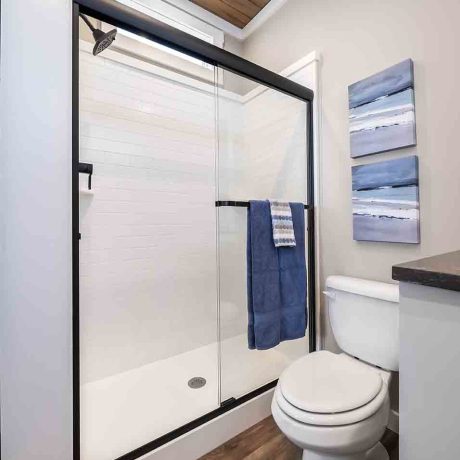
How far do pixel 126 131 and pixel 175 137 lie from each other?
0.34 metres

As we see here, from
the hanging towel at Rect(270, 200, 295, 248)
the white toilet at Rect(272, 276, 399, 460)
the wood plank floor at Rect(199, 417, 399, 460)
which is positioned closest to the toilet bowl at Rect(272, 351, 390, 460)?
the white toilet at Rect(272, 276, 399, 460)

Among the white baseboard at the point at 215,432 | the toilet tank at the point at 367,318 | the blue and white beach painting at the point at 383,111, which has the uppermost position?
the blue and white beach painting at the point at 383,111

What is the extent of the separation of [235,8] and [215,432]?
2681 millimetres

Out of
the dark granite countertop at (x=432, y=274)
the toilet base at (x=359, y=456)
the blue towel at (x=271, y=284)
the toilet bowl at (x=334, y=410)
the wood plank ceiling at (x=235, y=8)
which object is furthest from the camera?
the wood plank ceiling at (x=235, y=8)

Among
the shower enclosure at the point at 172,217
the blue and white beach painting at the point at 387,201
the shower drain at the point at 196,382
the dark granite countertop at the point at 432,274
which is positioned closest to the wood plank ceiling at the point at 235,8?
the shower enclosure at the point at 172,217

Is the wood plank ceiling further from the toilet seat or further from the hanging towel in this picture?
the toilet seat

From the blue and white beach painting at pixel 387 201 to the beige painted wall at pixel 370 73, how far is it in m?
0.04

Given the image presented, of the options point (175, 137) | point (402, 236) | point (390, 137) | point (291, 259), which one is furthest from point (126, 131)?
point (402, 236)

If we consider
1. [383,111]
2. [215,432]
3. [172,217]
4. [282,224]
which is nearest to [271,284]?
[282,224]

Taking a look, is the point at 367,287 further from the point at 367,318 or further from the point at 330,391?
the point at 330,391

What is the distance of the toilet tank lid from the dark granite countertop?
64 cm

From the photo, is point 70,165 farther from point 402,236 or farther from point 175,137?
point 402,236

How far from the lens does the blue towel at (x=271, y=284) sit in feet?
4.50

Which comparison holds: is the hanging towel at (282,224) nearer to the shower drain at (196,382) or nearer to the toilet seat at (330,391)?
the toilet seat at (330,391)
